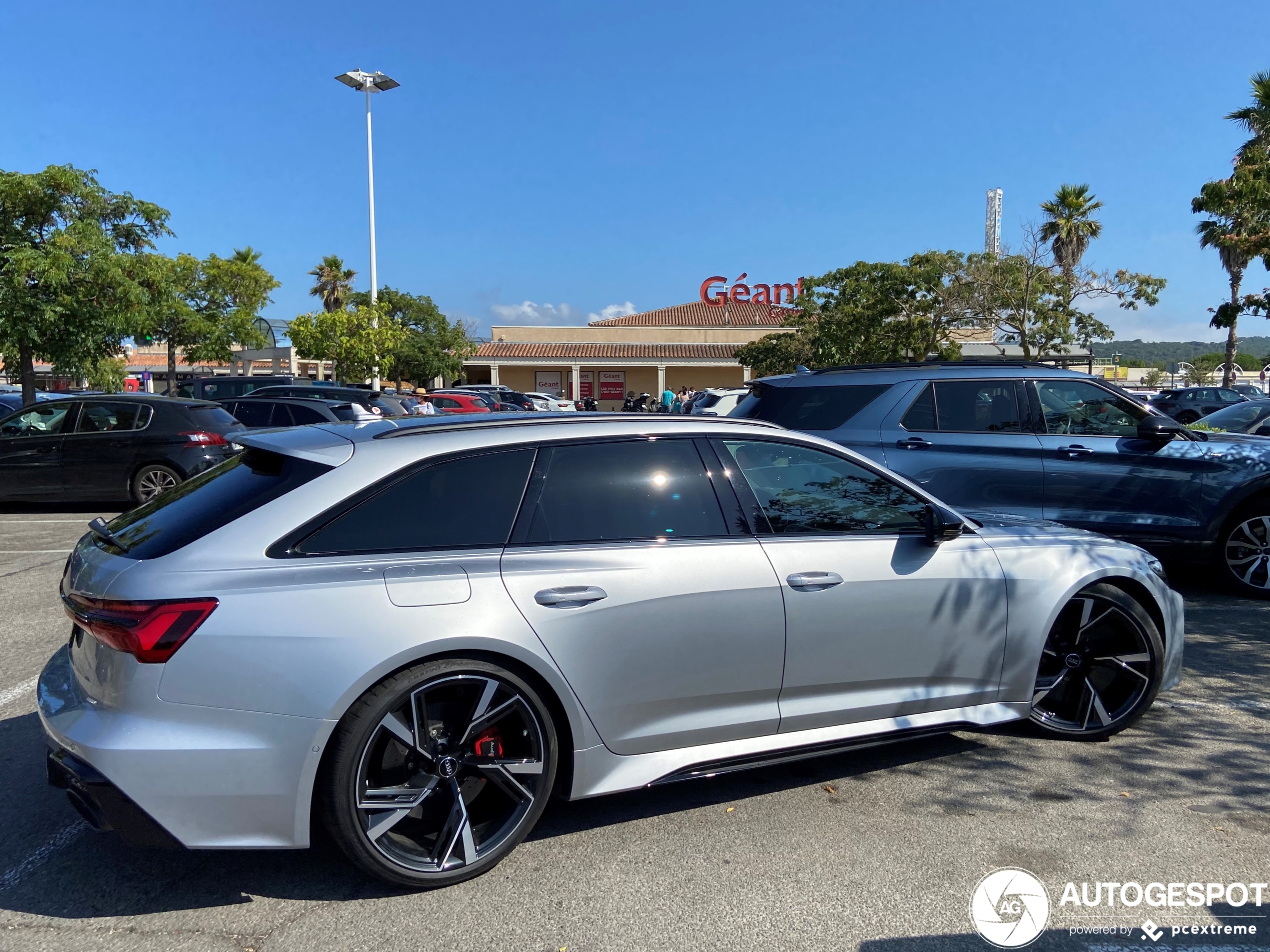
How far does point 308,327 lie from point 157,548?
3712cm

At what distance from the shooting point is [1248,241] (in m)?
13.3

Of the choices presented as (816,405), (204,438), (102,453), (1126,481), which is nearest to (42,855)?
(816,405)

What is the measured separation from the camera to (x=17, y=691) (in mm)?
4781

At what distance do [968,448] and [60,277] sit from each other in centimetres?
1608

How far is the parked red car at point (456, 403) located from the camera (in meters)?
24.0

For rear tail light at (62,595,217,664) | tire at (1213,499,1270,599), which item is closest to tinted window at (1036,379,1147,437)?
tire at (1213,499,1270,599)

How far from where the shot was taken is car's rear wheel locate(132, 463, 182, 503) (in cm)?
1114

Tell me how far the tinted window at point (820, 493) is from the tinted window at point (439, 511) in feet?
3.13

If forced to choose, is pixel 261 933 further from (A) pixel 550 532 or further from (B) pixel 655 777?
(A) pixel 550 532

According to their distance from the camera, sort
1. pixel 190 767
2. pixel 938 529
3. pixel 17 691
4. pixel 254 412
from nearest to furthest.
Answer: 1. pixel 190 767
2. pixel 938 529
3. pixel 17 691
4. pixel 254 412

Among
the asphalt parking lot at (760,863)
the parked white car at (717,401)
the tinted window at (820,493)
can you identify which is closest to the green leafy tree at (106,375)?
the parked white car at (717,401)

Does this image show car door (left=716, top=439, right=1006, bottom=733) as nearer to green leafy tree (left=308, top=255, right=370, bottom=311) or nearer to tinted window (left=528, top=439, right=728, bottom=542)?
tinted window (left=528, top=439, right=728, bottom=542)

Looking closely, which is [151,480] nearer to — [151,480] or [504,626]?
[151,480]

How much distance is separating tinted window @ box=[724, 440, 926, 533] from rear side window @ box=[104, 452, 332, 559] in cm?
171
